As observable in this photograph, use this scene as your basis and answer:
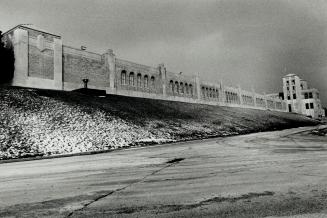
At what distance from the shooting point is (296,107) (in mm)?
107500

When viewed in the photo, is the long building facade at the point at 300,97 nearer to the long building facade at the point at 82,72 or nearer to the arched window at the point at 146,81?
the long building facade at the point at 82,72

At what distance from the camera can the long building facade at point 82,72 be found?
28.4 meters

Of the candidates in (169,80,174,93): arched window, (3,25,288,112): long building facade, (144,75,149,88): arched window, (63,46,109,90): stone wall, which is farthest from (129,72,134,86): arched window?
(169,80,174,93): arched window

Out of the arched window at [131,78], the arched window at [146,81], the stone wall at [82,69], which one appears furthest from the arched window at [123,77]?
the arched window at [146,81]

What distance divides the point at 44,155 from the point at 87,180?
8.78 m

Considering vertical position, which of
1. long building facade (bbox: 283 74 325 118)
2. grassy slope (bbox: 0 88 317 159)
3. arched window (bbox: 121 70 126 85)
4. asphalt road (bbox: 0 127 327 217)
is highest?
long building facade (bbox: 283 74 325 118)

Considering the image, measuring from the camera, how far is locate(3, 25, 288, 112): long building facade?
28.4 m

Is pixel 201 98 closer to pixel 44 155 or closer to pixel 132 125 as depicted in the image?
pixel 132 125

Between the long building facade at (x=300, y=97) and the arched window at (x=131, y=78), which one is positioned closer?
the arched window at (x=131, y=78)

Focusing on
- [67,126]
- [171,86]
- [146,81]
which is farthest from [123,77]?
[67,126]

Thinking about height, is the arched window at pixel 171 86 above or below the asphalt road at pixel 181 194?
above

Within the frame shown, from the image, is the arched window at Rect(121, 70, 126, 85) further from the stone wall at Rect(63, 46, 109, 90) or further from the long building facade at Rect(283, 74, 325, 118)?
the long building facade at Rect(283, 74, 325, 118)

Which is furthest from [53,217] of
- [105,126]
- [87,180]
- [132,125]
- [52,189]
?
[132,125]

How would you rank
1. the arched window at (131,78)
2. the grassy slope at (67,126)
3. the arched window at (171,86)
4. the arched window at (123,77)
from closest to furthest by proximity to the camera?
the grassy slope at (67,126) < the arched window at (123,77) < the arched window at (131,78) < the arched window at (171,86)
